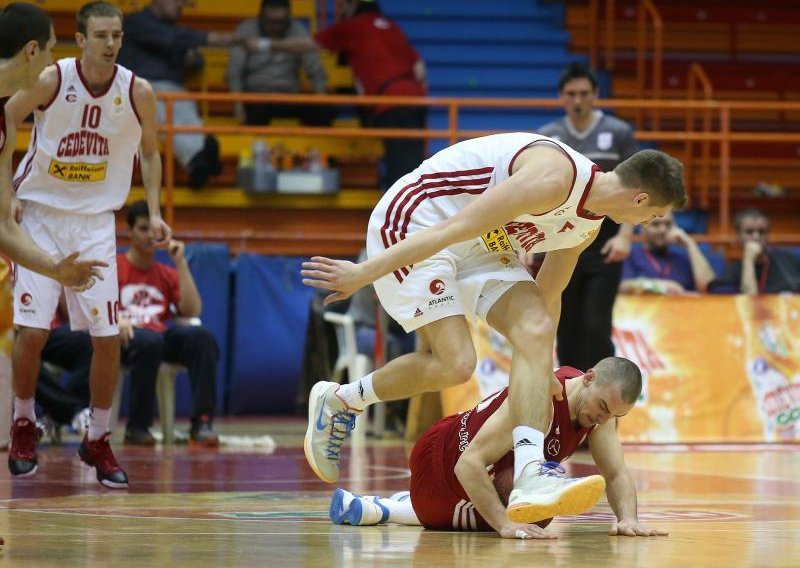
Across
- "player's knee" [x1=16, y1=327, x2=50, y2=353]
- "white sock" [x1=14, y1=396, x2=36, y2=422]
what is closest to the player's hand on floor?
"player's knee" [x1=16, y1=327, x2=50, y2=353]

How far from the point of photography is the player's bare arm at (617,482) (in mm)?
5000

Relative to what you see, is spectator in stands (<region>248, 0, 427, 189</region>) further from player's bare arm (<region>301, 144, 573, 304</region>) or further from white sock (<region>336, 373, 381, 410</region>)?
player's bare arm (<region>301, 144, 573, 304</region>)

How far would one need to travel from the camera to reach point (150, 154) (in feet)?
24.2

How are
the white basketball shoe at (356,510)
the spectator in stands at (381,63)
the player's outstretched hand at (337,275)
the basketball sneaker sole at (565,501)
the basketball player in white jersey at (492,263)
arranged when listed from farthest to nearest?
the spectator in stands at (381,63), the white basketball shoe at (356,510), the basketball player in white jersey at (492,263), the player's outstretched hand at (337,275), the basketball sneaker sole at (565,501)

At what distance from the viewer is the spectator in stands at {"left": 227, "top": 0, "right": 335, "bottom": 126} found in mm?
12984

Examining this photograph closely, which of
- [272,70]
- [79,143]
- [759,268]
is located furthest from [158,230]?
[272,70]

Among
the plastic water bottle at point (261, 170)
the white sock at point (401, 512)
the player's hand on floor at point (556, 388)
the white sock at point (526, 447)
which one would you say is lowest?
the white sock at point (401, 512)

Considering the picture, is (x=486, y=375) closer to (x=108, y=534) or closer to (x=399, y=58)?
(x=399, y=58)

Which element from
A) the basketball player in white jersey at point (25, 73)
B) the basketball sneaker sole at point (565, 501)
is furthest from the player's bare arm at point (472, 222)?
the basketball sneaker sole at point (565, 501)

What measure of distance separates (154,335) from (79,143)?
2.83m

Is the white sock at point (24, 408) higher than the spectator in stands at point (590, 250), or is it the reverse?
the spectator in stands at point (590, 250)

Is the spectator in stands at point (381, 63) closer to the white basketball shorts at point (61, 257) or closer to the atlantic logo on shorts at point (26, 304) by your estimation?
the white basketball shorts at point (61, 257)

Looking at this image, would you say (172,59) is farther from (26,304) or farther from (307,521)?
(307,521)

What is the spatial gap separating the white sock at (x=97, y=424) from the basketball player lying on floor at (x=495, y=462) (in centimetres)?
194
